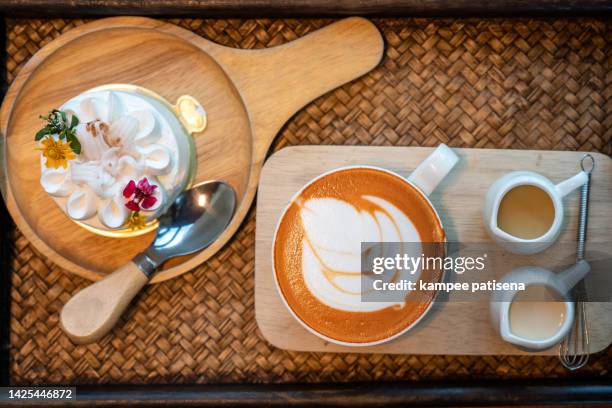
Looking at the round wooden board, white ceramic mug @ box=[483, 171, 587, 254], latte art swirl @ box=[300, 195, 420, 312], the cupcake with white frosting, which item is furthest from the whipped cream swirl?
white ceramic mug @ box=[483, 171, 587, 254]

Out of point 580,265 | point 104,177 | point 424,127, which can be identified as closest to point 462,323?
point 580,265

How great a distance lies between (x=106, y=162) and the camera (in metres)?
0.73

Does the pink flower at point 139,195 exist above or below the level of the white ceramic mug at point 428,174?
above

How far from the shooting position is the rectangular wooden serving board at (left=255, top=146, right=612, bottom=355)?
0.81m

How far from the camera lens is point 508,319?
2.40 feet

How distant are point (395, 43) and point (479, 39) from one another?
142mm

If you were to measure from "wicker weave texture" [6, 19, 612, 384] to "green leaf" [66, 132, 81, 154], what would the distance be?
0.88ft

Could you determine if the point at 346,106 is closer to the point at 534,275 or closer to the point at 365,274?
the point at 365,274

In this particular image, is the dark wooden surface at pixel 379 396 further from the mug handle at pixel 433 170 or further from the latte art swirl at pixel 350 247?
the mug handle at pixel 433 170

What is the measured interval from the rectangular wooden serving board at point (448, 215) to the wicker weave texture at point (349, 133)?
5 centimetres

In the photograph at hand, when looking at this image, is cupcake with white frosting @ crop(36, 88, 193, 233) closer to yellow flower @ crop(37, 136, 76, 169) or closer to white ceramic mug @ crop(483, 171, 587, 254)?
yellow flower @ crop(37, 136, 76, 169)

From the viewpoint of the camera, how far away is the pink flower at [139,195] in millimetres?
724

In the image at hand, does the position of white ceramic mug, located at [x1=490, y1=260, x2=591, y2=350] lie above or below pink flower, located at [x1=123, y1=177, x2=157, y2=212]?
below


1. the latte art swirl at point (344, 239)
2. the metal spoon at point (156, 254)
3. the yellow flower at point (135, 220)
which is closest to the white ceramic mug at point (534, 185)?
the latte art swirl at point (344, 239)
